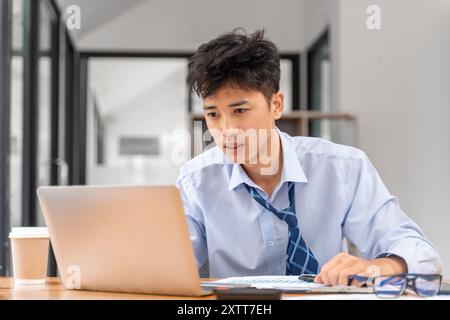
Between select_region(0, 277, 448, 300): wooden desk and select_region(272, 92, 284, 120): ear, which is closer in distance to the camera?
select_region(0, 277, 448, 300): wooden desk

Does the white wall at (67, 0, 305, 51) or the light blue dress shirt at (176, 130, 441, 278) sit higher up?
the white wall at (67, 0, 305, 51)

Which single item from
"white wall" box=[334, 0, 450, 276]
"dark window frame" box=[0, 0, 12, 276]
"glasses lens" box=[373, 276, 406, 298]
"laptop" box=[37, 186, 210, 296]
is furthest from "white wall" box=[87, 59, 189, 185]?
"glasses lens" box=[373, 276, 406, 298]

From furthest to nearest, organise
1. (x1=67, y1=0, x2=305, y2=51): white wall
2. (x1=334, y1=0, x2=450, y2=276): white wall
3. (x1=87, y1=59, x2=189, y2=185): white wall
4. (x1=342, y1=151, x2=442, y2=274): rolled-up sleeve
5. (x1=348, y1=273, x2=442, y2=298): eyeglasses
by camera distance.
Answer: (x1=87, y1=59, x2=189, y2=185): white wall < (x1=67, y1=0, x2=305, y2=51): white wall < (x1=334, y1=0, x2=450, y2=276): white wall < (x1=342, y1=151, x2=442, y2=274): rolled-up sleeve < (x1=348, y1=273, x2=442, y2=298): eyeglasses

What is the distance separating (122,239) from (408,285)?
326 millimetres

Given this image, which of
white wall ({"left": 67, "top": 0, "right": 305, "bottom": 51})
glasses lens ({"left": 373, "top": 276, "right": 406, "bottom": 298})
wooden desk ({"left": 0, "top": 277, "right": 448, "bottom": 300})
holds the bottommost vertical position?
wooden desk ({"left": 0, "top": 277, "right": 448, "bottom": 300})

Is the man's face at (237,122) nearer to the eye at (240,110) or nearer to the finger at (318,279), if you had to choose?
the eye at (240,110)

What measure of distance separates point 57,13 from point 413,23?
1.99 m

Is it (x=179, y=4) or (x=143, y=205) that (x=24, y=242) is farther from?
(x=179, y=4)

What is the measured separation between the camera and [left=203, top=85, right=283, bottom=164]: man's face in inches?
49.0

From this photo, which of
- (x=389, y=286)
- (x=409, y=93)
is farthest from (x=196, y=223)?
(x=409, y=93)

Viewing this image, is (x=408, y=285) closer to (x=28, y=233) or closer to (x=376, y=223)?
(x=376, y=223)

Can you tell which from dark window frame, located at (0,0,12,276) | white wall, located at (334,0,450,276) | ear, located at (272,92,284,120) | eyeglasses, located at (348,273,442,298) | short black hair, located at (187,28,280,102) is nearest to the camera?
eyeglasses, located at (348,273,442,298)

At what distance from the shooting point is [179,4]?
3938 millimetres

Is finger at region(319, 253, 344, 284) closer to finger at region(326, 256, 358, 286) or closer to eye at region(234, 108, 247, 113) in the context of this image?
finger at region(326, 256, 358, 286)
